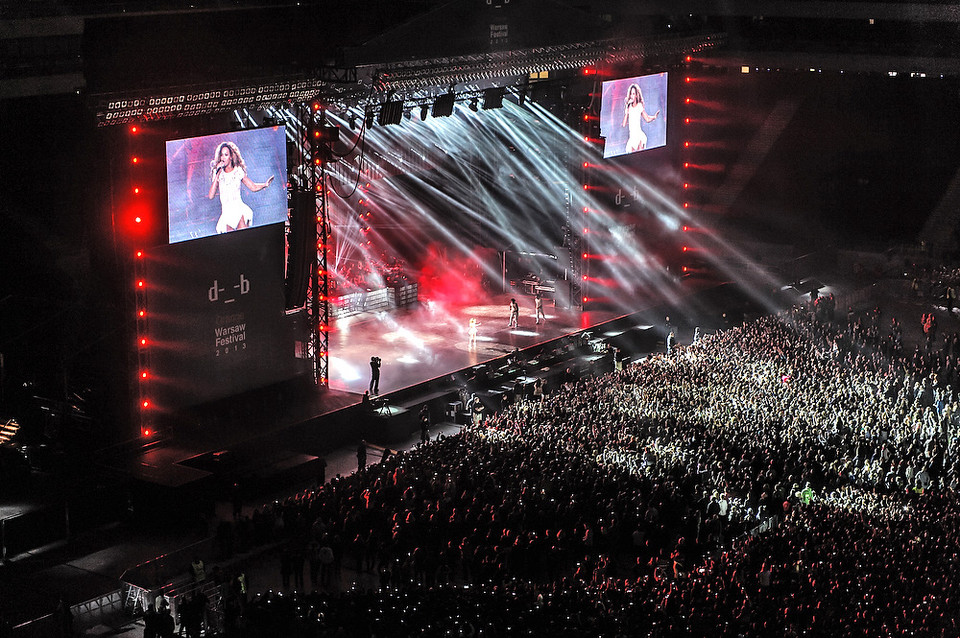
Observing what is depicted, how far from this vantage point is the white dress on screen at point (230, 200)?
70.0ft

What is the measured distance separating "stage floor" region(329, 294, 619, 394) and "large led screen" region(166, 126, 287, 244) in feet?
14.4

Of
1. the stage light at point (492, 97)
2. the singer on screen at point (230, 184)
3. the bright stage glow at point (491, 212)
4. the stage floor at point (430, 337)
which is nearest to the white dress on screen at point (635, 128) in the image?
the bright stage glow at point (491, 212)

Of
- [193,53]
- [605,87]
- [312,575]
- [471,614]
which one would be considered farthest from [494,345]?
[471,614]

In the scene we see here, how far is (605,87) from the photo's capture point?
1187 inches

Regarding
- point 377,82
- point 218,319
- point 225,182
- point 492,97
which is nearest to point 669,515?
point 218,319

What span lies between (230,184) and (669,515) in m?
9.61

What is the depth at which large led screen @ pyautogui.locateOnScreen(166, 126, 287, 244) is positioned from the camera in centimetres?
2058

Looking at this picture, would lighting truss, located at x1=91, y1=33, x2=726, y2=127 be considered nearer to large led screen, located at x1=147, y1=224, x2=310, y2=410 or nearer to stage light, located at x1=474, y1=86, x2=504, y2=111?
stage light, located at x1=474, y1=86, x2=504, y2=111

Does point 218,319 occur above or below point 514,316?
Answer: above

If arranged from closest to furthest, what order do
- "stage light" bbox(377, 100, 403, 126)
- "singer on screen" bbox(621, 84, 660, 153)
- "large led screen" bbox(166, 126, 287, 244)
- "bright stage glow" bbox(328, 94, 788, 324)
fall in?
"large led screen" bbox(166, 126, 287, 244), "stage light" bbox(377, 100, 403, 126), "bright stage glow" bbox(328, 94, 788, 324), "singer on screen" bbox(621, 84, 660, 153)

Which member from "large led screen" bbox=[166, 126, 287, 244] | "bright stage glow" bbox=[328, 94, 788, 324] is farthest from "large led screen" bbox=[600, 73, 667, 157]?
"large led screen" bbox=[166, 126, 287, 244]

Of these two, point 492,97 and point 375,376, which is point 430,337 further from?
point 492,97

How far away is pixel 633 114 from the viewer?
31.5 meters

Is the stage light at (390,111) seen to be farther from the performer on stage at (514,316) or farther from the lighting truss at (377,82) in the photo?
the performer on stage at (514,316)
